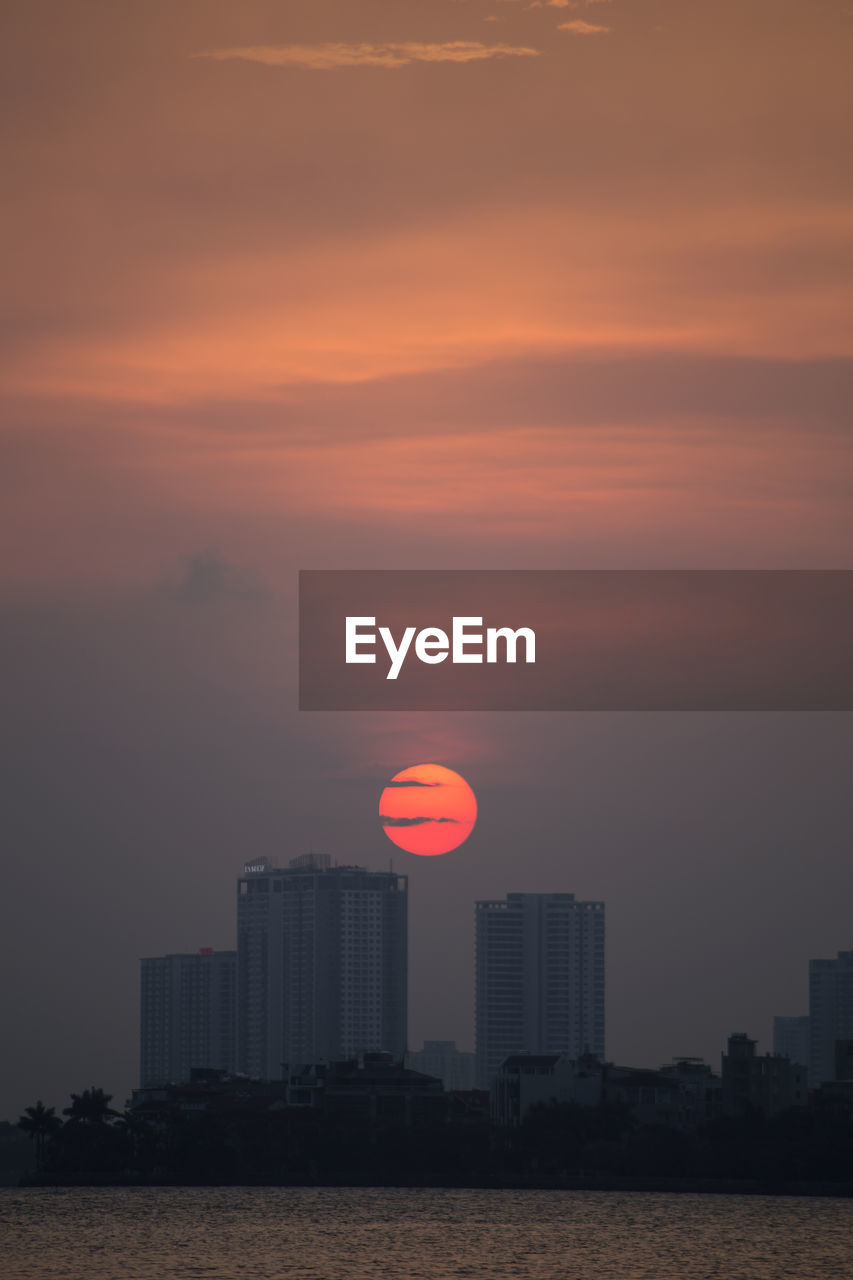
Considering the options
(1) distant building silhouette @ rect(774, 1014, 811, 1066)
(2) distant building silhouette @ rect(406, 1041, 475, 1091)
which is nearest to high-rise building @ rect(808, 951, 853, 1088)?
(1) distant building silhouette @ rect(774, 1014, 811, 1066)

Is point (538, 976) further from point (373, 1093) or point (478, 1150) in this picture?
point (478, 1150)

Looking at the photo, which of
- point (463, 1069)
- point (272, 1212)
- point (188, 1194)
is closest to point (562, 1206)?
point (272, 1212)

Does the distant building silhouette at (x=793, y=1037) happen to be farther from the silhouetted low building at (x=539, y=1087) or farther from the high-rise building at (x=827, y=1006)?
the silhouetted low building at (x=539, y=1087)

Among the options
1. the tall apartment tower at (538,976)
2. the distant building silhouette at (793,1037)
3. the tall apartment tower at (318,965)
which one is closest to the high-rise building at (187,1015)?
the tall apartment tower at (318,965)

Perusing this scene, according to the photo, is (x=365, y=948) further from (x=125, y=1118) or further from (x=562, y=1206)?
(x=562, y=1206)

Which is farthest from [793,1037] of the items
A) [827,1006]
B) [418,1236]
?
[418,1236]

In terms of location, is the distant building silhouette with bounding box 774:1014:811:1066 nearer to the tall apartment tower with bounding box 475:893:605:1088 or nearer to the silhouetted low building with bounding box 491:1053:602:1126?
the tall apartment tower with bounding box 475:893:605:1088
